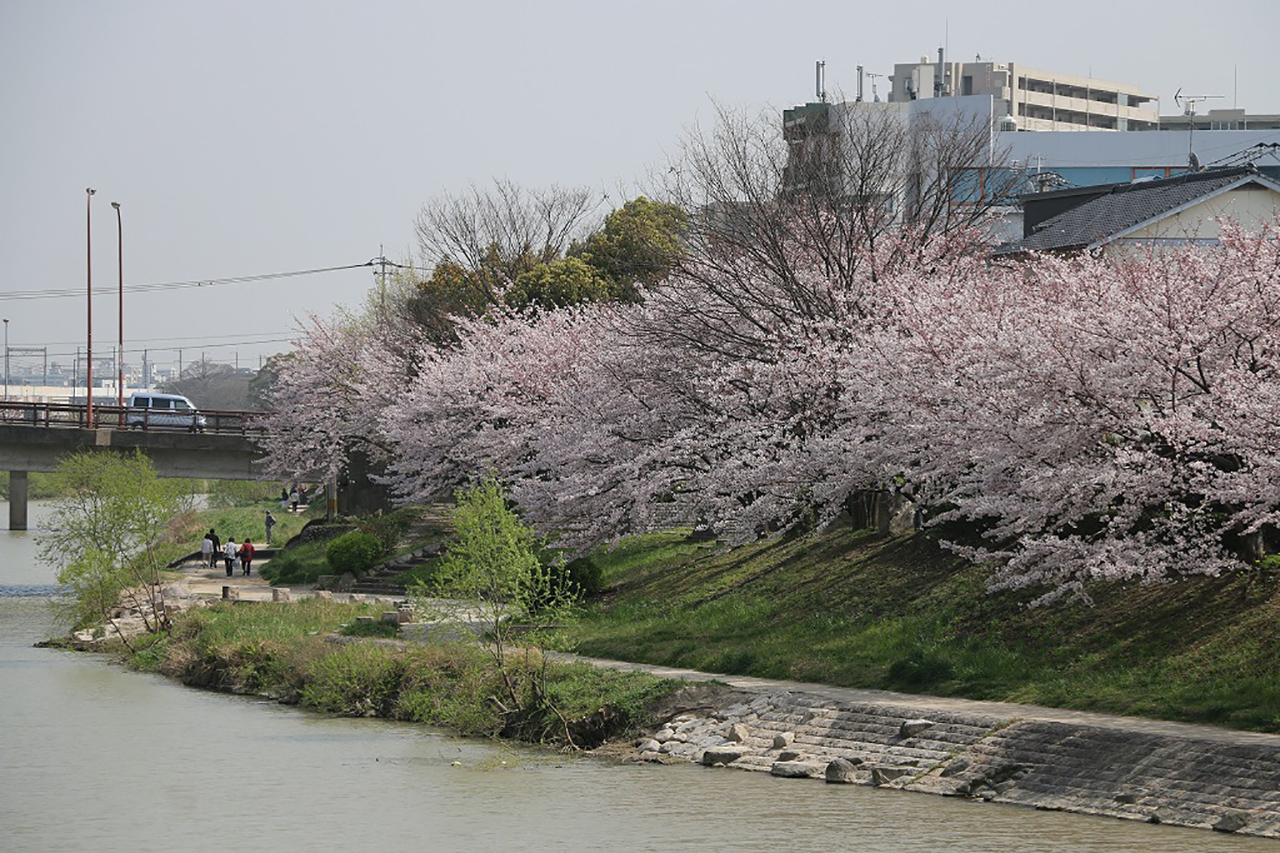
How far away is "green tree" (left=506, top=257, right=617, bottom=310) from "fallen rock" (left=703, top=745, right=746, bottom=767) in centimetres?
3989

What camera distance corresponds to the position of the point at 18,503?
104 metres

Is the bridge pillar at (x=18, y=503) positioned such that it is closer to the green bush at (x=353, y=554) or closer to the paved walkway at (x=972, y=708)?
the green bush at (x=353, y=554)

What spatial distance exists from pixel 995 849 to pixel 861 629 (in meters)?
11.3

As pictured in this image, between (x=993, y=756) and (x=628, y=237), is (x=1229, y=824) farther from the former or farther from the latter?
(x=628, y=237)

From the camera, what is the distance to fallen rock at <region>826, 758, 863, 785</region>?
2539 centimetres

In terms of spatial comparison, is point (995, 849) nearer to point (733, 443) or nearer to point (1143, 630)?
point (1143, 630)

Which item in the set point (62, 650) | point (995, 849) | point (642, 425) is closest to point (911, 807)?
point (995, 849)

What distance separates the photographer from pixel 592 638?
37.0 meters

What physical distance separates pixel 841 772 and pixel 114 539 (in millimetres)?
26186

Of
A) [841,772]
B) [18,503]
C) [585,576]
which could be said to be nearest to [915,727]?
[841,772]

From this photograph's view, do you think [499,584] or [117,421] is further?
[117,421]

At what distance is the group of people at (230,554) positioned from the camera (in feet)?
209

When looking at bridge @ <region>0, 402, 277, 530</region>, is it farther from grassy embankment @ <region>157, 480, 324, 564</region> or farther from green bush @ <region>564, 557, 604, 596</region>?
green bush @ <region>564, 557, 604, 596</region>

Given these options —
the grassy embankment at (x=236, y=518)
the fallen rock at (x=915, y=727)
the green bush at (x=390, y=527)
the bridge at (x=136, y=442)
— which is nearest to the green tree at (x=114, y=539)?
the green bush at (x=390, y=527)
